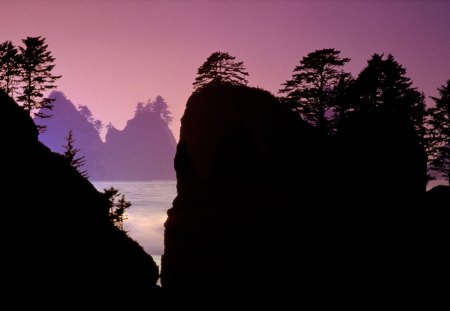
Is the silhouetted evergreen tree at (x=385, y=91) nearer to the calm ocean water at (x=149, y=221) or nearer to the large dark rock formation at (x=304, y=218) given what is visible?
the large dark rock formation at (x=304, y=218)

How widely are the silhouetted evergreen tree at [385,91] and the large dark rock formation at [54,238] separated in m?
24.3

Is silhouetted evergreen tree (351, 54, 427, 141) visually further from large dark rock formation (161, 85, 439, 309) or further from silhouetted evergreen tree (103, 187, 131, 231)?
silhouetted evergreen tree (103, 187, 131, 231)

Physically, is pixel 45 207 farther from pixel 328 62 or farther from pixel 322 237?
pixel 328 62

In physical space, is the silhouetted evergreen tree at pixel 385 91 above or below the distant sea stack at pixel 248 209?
above

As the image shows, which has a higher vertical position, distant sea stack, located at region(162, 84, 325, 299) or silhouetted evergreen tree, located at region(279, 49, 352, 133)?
silhouetted evergreen tree, located at region(279, 49, 352, 133)

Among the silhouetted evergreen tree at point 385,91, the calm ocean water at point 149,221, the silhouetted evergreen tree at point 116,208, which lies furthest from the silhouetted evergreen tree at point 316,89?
the calm ocean water at point 149,221

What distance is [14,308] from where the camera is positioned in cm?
715

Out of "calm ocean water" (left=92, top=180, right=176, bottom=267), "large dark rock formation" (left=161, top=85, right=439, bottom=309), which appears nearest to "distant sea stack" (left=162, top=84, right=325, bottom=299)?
"large dark rock formation" (left=161, top=85, right=439, bottom=309)

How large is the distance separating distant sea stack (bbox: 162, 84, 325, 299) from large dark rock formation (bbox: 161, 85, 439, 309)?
0.07m

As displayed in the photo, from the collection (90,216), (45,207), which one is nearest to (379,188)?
(90,216)

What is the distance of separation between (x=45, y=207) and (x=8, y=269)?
2453 millimetres

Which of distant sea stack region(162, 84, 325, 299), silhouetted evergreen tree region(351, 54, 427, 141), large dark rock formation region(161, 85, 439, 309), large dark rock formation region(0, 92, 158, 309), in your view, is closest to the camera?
large dark rock formation region(0, 92, 158, 309)

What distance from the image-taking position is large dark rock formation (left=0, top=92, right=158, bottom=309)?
793 centimetres

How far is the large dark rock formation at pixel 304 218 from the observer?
1619 centimetres
